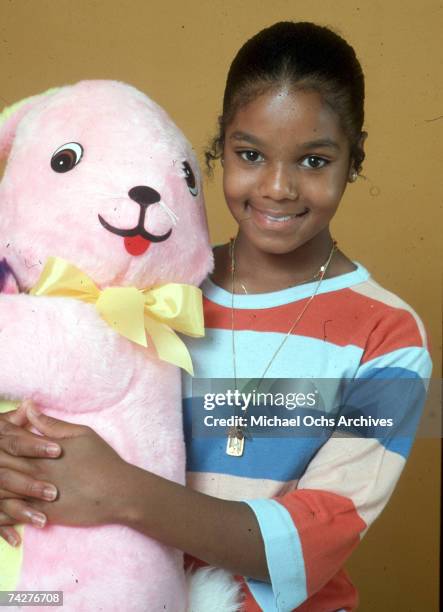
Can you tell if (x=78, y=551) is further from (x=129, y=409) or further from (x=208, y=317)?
(x=208, y=317)

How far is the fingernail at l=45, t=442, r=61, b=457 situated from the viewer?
0.82m

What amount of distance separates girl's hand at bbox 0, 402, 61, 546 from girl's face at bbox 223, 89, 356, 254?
0.33 metres

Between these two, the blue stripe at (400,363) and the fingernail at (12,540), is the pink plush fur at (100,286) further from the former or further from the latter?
the blue stripe at (400,363)

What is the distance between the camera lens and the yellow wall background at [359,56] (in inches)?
44.6

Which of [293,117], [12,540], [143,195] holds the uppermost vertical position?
[293,117]

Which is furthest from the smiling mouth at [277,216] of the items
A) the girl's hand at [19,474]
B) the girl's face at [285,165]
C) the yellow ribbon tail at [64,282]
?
the girl's hand at [19,474]

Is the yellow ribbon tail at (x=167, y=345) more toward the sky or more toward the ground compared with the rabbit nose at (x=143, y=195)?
more toward the ground

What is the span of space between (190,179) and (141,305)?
15 cm

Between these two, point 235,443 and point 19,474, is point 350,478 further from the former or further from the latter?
point 19,474

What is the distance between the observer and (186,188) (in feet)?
2.97

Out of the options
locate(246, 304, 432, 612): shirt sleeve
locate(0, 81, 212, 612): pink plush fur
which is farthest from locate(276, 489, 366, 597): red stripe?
locate(0, 81, 212, 612): pink plush fur

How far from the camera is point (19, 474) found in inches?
33.0

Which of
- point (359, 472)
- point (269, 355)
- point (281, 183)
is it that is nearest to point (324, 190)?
point (281, 183)

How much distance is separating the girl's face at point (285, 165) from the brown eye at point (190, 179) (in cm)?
8
